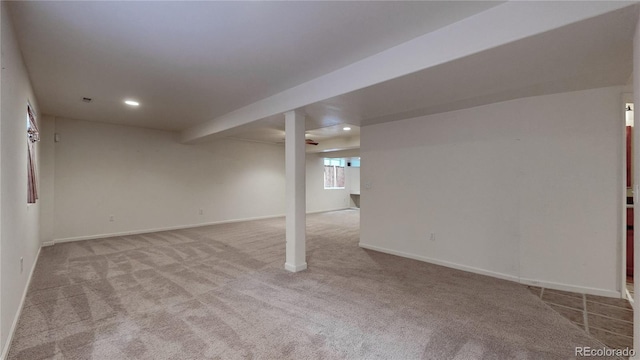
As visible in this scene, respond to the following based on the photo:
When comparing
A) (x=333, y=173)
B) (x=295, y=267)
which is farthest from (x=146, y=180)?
(x=333, y=173)

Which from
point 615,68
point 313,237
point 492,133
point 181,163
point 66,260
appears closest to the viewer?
point 615,68

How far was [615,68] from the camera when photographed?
2.36 m

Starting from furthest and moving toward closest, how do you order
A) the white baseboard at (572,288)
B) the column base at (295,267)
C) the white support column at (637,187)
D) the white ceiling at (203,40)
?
the column base at (295,267), the white baseboard at (572,288), the white ceiling at (203,40), the white support column at (637,187)

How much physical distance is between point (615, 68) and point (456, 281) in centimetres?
262

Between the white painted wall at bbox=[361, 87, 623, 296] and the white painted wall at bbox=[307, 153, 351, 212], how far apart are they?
527 cm

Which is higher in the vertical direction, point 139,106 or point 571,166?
point 139,106

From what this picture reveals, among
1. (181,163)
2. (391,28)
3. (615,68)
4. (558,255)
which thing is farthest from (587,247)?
(181,163)

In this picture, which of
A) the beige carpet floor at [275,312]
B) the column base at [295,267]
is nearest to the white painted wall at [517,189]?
the beige carpet floor at [275,312]

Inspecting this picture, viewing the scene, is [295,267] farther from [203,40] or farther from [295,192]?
[203,40]

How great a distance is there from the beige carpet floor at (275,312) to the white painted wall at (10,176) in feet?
0.97

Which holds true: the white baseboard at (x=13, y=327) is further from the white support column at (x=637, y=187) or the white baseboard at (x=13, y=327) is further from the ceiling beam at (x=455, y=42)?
the white support column at (x=637, y=187)

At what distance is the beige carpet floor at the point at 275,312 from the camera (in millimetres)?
1947

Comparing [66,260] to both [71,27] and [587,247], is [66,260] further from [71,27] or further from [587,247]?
[587,247]

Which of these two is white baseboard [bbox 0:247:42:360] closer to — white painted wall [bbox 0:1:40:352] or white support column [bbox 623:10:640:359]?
white painted wall [bbox 0:1:40:352]
